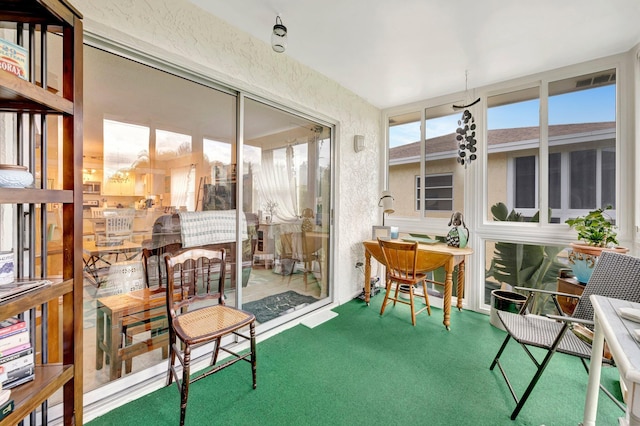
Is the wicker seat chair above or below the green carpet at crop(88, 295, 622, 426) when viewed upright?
above

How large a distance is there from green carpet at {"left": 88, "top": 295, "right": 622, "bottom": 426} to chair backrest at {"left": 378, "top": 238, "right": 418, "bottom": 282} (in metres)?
0.57

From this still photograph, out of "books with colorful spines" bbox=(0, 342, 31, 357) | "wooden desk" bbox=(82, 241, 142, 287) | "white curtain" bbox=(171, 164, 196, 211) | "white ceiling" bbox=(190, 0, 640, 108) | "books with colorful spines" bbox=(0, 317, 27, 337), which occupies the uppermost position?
"white ceiling" bbox=(190, 0, 640, 108)

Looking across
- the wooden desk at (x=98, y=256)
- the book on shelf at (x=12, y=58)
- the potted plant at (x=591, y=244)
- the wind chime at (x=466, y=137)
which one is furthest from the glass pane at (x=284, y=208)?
the potted plant at (x=591, y=244)

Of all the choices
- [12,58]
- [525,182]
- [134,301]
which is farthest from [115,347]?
[525,182]

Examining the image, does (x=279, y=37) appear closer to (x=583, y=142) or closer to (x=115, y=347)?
(x=115, y=347)

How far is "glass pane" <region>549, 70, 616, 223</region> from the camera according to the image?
252 cm

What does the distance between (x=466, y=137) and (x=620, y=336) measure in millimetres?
2415

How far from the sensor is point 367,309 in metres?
3.11

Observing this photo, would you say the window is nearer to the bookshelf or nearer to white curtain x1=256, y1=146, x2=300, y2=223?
white curtain x1=256, y1=146, x2=300, y2=223

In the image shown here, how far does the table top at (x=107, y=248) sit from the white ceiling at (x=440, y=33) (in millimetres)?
1627

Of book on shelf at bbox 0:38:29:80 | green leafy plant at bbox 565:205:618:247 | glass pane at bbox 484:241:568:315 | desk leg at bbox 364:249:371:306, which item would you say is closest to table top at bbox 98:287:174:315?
book on shelf at bbox 0:38:29:80

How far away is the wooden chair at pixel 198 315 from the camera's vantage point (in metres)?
1.53

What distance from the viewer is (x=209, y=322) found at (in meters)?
1.69

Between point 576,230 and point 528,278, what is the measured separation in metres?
Answer: 0.69
